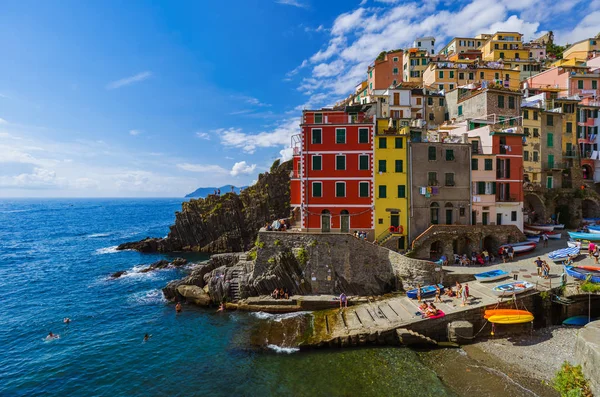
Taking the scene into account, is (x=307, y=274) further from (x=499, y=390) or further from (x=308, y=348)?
(x=499, y=390)

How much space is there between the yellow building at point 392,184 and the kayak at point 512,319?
1262 centimetres

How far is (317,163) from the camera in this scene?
34594 millimetres

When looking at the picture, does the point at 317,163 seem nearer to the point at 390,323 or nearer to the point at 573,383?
the point at 390,323

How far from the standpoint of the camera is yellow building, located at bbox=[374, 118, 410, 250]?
34000mm

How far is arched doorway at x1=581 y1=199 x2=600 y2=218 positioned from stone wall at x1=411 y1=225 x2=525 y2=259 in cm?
2094

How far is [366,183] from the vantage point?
34188mm

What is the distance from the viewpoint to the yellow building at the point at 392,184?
1339 inches

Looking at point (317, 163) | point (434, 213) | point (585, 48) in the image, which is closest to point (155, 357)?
point (317, 163)

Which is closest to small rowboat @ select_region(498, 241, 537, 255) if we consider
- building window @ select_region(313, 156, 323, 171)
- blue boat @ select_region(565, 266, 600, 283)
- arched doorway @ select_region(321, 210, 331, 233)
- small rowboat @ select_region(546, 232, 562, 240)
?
small rowboat @ select_region(546, 232, 562, 240)

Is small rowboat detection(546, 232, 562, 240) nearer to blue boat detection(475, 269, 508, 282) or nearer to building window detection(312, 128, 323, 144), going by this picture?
blue boat detection(475, 269, 508, 282)

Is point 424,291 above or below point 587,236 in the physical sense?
below

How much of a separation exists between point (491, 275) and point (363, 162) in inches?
640

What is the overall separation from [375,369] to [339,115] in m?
27.1

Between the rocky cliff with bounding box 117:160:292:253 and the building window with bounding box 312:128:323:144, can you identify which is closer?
the building window with bounding box 312:128:323:144
